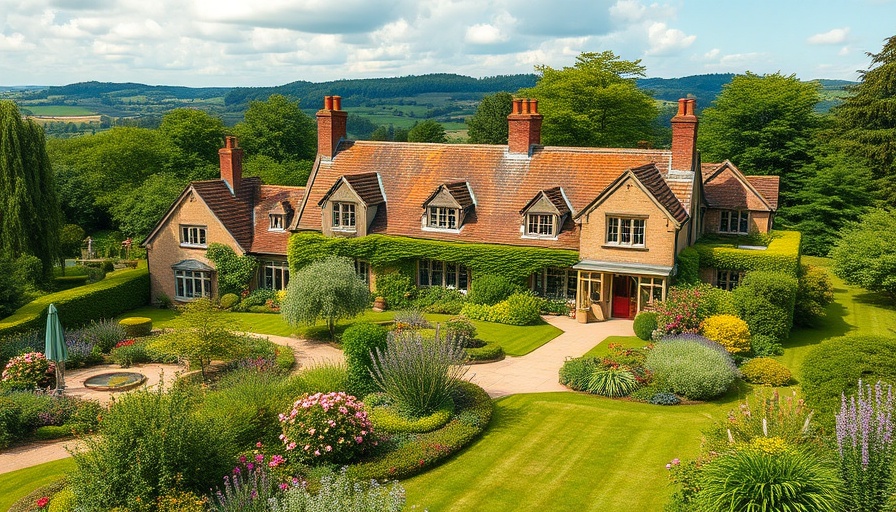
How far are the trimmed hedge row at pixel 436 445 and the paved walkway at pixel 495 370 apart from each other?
114 centimetres

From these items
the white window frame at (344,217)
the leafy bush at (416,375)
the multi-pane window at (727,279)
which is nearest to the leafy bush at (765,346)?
the multi-pane window at (727,279)

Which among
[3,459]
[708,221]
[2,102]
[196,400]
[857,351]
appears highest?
[2,102]

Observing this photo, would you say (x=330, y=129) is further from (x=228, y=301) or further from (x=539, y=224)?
(x=539, y=224)

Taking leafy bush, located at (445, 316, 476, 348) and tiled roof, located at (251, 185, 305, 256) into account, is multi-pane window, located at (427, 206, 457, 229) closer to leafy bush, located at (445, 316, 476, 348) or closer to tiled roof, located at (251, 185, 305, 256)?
leafy bush, located at (445, 316, 476, 348)

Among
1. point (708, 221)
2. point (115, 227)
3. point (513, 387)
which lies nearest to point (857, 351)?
point (513, 387)

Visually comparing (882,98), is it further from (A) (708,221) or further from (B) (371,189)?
(B) (371,189)

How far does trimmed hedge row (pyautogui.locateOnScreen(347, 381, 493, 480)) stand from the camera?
1709cm

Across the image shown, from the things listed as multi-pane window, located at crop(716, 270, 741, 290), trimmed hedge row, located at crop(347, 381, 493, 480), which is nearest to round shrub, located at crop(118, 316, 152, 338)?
trimmed hedge row, located at crop(347, 381, 493, 480)

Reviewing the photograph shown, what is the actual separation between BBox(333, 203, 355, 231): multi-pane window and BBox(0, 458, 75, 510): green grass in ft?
64.4

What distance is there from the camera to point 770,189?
3731cm

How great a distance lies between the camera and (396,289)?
3628 cm

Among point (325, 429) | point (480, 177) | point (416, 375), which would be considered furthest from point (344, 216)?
point (325, 429)

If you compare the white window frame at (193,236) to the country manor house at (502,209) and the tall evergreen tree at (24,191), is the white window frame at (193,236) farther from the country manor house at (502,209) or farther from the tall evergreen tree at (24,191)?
the tall evergreen tree at (24,191)

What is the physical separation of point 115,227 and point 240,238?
3510 centimetres
